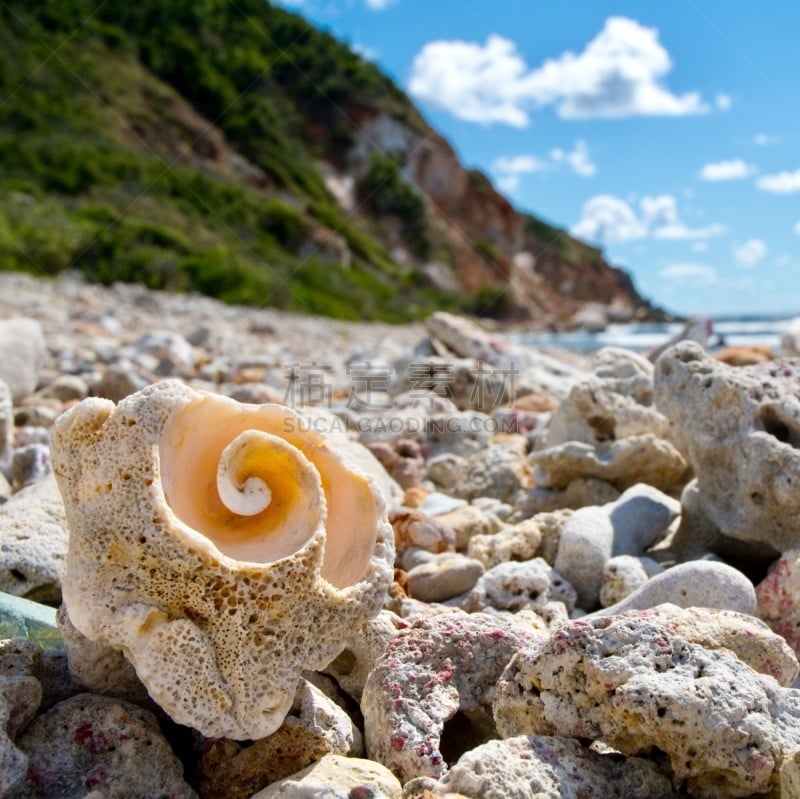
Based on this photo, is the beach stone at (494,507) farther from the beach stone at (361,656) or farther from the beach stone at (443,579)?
the beach stone at (361,656)

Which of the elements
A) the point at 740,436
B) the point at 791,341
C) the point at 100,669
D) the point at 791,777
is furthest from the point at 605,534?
the point at 791,341

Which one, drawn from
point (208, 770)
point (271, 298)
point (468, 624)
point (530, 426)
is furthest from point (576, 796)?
point (271, 298)

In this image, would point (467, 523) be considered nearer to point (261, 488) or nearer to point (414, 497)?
point (414, 497)

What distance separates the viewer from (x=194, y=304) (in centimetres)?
1669

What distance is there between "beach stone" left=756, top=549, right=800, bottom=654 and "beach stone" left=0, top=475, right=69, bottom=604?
223 cm

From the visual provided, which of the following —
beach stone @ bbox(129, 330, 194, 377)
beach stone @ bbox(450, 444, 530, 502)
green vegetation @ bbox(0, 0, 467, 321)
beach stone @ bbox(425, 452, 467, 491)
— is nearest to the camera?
beach stone @ bbox(450, 444, 530, 502)

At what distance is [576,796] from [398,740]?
45cm

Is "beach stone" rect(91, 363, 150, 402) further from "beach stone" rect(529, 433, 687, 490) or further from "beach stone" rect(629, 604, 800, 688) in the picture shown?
"beach stone" rect(629, 604, 800, 688)

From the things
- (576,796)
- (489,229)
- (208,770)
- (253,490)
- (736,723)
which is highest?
(489,229)

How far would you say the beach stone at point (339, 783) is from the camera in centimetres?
186

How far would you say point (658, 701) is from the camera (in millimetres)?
1920

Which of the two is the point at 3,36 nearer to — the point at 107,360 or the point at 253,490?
the point at 107,360

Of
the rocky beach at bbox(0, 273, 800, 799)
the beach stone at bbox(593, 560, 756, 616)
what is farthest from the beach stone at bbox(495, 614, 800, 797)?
the beach stone at bbox(593, 560, 756, 616)

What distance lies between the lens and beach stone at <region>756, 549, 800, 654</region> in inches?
113
